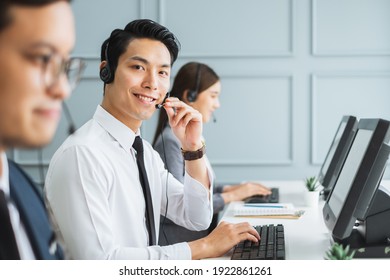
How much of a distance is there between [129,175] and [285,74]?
199 cm

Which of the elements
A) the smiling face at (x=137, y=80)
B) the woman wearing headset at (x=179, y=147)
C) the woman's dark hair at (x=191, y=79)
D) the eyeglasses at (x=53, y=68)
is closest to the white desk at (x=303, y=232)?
the woman wearing headset at (x=179, y=147)

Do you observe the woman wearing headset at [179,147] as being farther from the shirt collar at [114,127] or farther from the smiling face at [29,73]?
the smiling face at [29,73]

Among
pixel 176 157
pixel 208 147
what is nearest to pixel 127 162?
pixel 176 157

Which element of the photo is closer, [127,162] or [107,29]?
[127,162]

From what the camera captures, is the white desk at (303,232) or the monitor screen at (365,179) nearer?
the monitor screen at (365,179)

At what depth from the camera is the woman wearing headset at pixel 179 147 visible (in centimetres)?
179

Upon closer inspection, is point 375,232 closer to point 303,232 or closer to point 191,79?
point 303,232

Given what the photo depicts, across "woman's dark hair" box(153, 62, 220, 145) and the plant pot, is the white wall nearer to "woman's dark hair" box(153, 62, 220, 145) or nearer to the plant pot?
"woman's dark hair" box(153, 62, 220, 145)

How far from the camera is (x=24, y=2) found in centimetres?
52

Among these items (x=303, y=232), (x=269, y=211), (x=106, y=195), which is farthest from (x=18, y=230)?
(x=269, y=211)

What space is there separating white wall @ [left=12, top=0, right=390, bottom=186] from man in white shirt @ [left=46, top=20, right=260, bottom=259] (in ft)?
5.19

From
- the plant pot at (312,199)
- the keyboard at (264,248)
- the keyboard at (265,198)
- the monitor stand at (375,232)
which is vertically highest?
the monitor stand at (375,232)

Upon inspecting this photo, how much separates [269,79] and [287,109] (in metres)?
0.18
